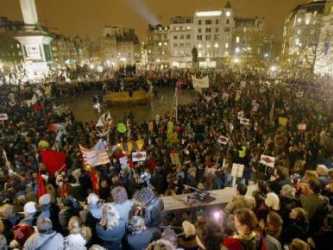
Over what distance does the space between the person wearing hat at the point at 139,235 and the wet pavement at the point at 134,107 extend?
50.7 ft

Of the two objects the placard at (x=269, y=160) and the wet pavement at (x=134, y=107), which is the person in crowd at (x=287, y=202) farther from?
the wet pavement at (x=134, y=107)

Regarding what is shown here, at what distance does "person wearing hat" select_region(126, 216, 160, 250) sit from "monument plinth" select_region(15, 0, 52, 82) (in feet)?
166

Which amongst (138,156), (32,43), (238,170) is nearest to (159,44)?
(32,43)

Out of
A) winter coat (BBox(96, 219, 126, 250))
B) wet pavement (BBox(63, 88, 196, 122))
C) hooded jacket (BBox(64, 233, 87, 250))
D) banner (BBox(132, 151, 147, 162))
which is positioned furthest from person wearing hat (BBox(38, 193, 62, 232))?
→ wet pavement (BBox(63, 88, 196, 122))

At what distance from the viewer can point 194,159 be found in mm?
10281

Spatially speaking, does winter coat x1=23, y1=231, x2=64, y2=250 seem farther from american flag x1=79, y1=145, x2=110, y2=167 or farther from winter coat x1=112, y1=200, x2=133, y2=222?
american flag x1=79, y1=145, x2=110, y2=167

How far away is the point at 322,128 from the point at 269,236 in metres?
10.7

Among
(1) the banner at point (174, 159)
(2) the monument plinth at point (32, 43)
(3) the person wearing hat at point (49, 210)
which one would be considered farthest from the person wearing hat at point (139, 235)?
(2) the monument plinth at point (32, 43)

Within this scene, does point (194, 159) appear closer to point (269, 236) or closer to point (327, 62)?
point (269, 236)

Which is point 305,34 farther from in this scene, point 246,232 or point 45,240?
point 45,240

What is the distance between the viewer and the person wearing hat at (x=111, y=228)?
4.41m

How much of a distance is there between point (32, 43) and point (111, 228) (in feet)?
178

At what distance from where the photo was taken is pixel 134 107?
2592 cm

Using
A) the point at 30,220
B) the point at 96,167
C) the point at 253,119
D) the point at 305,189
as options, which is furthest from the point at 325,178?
the point at 253,119
